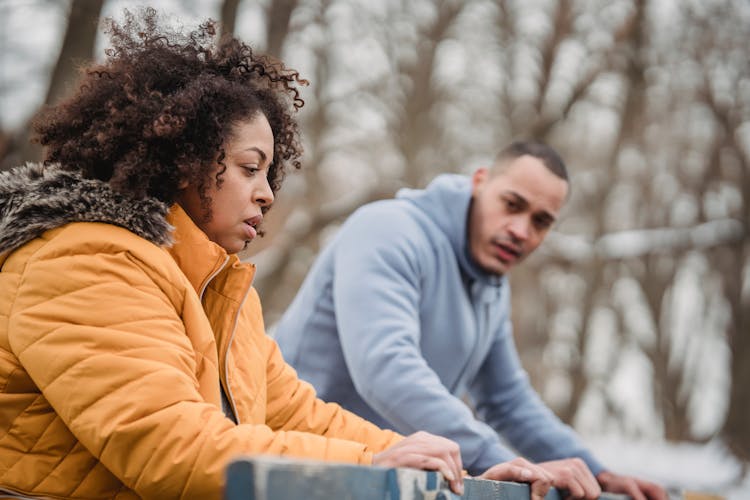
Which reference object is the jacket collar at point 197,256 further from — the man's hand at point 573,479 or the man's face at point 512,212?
the man's face at point 512,212

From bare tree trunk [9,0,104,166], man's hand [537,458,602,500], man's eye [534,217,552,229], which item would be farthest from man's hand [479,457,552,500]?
bare tree trunk [9,0,104,166]

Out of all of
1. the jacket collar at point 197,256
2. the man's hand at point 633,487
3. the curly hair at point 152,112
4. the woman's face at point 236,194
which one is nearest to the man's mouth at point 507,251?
the man's hand at point 633,487

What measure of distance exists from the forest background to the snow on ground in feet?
0.54

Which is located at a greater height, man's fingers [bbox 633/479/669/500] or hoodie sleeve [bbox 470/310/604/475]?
hoodie sleeve [bbox 470/310/604/475]

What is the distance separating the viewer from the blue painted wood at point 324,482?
3.95ft

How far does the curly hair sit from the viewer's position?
2176 mm

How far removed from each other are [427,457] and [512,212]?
2.21 m

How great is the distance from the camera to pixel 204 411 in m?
1.72

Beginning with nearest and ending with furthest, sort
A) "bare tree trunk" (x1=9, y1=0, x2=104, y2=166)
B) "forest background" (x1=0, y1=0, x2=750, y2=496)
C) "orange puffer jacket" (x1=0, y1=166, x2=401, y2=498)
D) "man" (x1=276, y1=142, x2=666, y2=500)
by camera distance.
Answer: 1. "orange puffer jacket" (x1=0, y1=166, x2=401, y2=498)
2. "man" (x1=276, y1=142, x2=666, y2=500)
3. "bare tree trunk" (x1=9, y1=0, x2=104, y2=166)
4. "forest background" (x1=0, y1=0, x2=750, y2=496)

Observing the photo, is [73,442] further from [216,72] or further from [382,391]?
[382,391]

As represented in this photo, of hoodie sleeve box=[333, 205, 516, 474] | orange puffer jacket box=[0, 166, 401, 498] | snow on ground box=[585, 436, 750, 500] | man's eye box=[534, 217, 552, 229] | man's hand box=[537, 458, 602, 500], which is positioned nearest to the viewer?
orange puffer jacket box=[0, 166, 401, 498]

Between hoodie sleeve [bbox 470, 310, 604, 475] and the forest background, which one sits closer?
hoodie sleeve [bbox 470, 310, 604, 475]

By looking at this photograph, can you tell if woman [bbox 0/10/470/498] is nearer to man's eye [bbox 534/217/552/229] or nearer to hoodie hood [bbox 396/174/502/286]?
hoodie hood [bbox 396/174/502/286]

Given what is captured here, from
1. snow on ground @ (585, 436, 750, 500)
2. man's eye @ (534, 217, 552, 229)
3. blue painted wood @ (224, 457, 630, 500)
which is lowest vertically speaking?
snow on ground @ (585, 436, 750, 500)
